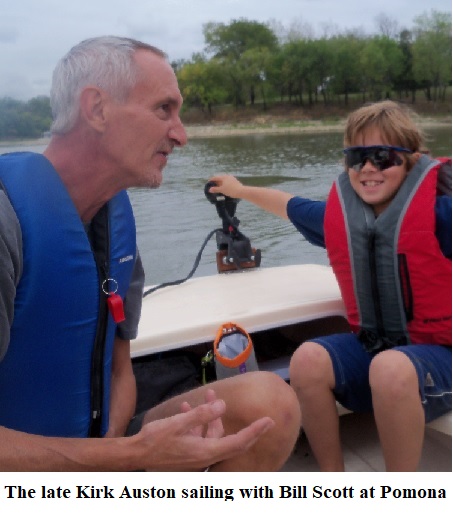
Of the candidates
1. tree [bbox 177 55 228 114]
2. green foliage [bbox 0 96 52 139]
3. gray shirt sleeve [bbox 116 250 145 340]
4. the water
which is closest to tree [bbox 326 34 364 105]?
tree [bbox 177 55 228 114]

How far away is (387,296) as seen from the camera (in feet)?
5.49

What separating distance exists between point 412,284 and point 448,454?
1.66 ft

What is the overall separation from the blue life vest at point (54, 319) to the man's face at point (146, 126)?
0.42 ft

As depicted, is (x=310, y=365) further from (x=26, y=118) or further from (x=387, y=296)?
(x=26, y=118)

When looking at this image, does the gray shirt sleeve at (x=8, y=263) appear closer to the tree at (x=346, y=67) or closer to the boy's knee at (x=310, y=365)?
the boy's knee at (x=310, y=365)

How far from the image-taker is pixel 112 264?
4.25ft

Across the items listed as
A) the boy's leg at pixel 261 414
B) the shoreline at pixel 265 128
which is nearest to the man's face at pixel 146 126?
the boy's leg at pixel 261 414

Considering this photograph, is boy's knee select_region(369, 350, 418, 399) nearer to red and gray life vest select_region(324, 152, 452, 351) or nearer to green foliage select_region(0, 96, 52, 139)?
red and gray life vest select_region(324, 152, 452, 351)

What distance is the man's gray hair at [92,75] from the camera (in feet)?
3.79

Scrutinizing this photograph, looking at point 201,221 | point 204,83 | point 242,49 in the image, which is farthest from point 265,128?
point 201,221

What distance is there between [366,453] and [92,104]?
48.3 inches

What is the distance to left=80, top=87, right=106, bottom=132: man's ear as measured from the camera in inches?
45.3

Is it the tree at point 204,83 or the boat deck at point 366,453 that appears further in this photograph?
the tree at point 204,83

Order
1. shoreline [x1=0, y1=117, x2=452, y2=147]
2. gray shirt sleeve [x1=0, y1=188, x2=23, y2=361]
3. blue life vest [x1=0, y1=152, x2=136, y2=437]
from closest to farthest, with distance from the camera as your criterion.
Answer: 1. gray shirt sleeve [x1=0, y1=188, x2=23, y2=361]
2. blue life vest [x1=0, y1=152, x2=136, y2=437]
3. shoreline [x1=0, y1=117, x2=452, y2=147]
